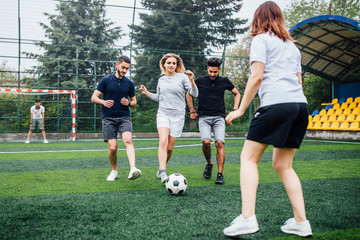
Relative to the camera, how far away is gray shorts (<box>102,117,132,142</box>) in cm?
526

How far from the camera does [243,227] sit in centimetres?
251

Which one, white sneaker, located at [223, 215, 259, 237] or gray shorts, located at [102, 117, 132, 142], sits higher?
gray shorts, located at [102, 117, 132, 142]

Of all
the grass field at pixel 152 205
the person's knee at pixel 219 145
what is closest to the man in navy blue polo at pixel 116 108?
the grass field at pixel 152 205

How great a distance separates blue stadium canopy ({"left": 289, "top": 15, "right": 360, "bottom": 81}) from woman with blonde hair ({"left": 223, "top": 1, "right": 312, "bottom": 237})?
1332 cm

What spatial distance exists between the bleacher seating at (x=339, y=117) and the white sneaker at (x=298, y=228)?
1371 cm

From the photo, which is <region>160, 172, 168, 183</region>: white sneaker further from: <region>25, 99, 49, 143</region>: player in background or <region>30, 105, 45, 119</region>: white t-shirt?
<region>30, 105, 45, 119</region>: white t-shirt

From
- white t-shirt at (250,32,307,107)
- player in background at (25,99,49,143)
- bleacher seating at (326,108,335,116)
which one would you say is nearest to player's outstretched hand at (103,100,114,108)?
white t-shirt at (250,32,307,107)

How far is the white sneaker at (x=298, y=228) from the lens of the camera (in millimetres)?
2588

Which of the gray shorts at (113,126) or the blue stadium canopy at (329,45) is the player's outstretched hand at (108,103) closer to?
the gray shorts at (113,126)

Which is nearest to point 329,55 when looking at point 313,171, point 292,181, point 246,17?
point 246,17

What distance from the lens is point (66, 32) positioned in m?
24.7

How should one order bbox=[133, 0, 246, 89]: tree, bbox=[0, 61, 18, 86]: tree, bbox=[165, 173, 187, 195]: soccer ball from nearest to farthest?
bbox=[165, 173, 187, 195]: soccer ball < bbox=[0, 61, 18, 86]: tree < bbox=[133, 0, 246, 89]: tree

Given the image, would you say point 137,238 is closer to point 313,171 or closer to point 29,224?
point 29,224

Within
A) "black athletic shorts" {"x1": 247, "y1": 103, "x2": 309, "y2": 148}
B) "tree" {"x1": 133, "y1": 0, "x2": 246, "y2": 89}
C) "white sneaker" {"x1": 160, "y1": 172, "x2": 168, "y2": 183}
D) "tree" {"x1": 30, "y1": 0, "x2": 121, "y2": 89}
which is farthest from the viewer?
"tree" {"x1": 133, "y1": 0, "x2": 246, "y2": 89}
